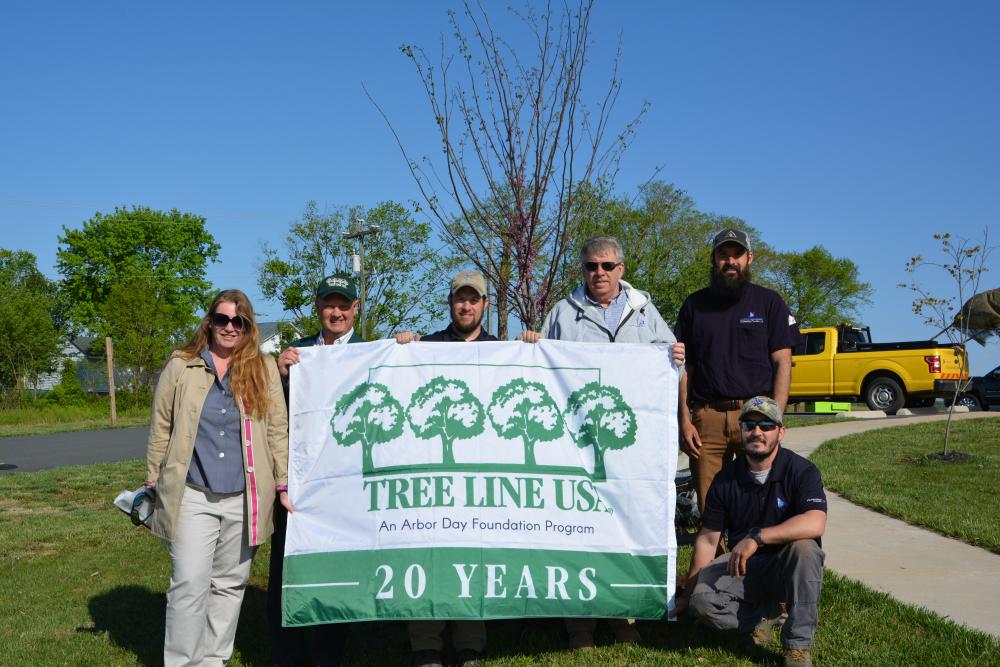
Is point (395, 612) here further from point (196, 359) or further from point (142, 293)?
point (142, 293)

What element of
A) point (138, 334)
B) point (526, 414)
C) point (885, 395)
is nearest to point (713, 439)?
point (526, 414)

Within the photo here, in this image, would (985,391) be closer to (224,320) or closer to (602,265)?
(602,265)

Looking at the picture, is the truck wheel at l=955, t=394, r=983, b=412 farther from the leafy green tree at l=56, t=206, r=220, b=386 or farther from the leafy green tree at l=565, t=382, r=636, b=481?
the leafy green tree at l=56, t=206, r=220, b=386

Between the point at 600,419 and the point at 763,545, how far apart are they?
1041mm

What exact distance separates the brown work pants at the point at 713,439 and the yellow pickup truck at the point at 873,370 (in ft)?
52.0

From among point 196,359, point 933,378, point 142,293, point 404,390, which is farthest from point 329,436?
point 142,293

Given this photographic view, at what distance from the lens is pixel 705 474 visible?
508 centimetres

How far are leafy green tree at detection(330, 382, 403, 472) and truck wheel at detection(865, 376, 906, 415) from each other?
61.5ft

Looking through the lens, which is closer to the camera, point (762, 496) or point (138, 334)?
point (762, 496)

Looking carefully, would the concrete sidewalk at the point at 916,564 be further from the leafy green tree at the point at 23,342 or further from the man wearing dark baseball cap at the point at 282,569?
the leafy green tree at the point at 23,342

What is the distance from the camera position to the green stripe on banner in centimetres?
436

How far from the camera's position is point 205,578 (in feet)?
14.0

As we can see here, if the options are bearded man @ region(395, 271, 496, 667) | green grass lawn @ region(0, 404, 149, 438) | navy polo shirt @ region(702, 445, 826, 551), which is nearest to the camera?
navy polo shirt @ region(702, 445, 826, 551)

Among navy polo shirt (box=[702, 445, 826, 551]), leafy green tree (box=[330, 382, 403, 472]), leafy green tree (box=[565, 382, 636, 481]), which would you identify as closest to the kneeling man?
navy polo shirt (box=[702, 445, 826, 551])
